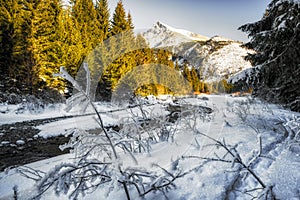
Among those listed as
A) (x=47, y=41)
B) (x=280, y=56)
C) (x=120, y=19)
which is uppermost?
(x=120, y=19)

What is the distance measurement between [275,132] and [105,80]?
608 inches

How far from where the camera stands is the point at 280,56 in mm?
4594

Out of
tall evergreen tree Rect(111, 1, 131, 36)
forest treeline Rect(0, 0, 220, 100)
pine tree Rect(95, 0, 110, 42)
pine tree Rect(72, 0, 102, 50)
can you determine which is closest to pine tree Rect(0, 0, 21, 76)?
forest treeline Rect(0, 0, 220, 100)

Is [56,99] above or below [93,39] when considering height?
below

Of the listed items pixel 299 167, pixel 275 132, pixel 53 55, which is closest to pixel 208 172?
pixel 299 167

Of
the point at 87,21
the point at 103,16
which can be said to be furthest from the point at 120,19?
the point at 87,21

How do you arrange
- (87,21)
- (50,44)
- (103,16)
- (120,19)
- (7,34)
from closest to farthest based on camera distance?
1. (7,34)
2. (50,44)
3. (120,19)
4. (87,21)
5. (103,16)

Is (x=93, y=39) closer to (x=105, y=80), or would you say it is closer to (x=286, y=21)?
(x=105, y=80)

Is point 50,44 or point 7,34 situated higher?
point 7,34

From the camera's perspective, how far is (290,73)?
4.66 metres

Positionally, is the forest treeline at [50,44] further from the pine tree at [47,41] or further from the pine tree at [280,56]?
the pine tree at [280,56]

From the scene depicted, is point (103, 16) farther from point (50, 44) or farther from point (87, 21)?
point (50, 44)

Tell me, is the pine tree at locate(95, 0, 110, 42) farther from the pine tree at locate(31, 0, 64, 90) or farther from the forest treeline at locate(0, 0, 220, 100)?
the pine tree at locate(31, 0, 64, 90)

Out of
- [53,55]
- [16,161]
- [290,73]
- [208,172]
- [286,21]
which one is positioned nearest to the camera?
[208,172]
